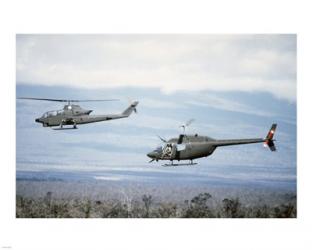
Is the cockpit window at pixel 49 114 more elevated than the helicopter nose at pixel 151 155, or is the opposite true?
the cockpit window at pixel 49 114

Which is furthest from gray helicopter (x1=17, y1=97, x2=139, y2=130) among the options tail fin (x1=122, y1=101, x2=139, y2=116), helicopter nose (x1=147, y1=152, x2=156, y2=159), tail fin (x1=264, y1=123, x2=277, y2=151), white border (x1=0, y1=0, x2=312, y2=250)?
tail fin (x1=264, y1=123, x2=277, y2=151)

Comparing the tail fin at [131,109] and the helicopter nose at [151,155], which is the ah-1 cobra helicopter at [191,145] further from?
the tail fin at [131,109]

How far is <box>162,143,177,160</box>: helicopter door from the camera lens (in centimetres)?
880

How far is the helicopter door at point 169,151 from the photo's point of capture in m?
8.80

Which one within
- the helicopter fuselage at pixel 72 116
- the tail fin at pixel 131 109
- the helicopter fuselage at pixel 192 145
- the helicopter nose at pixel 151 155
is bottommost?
the helicopter nose at pixel 151 155

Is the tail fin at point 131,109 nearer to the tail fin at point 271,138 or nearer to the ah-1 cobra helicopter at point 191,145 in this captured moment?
the ah-1 cobra helicopter at point 191,145

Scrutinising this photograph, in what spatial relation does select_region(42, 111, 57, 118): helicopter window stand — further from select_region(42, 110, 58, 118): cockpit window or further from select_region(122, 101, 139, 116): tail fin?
select_region(122, 101, 139, 116): tail fin
